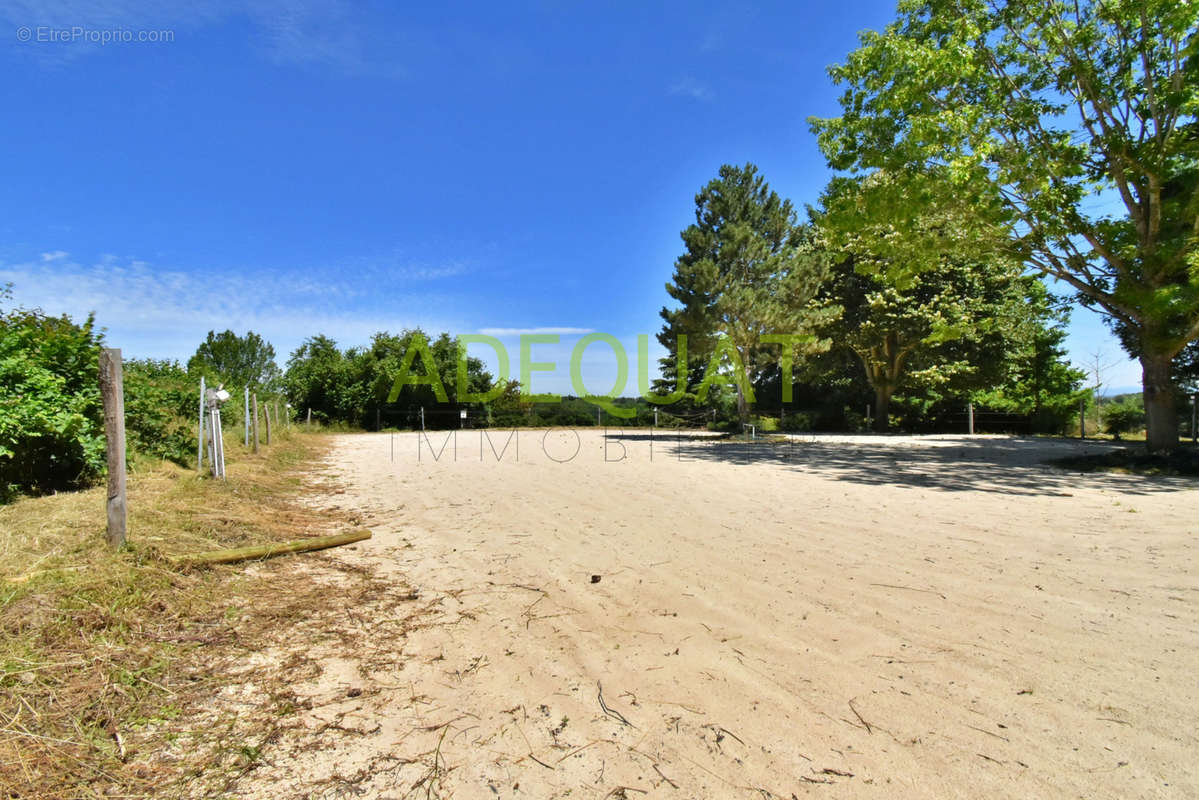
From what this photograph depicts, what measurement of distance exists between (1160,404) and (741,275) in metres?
9.95

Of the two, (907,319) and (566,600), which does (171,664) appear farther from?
(907,319)

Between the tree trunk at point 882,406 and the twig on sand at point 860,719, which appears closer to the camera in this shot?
the twig on sand at point 860,719

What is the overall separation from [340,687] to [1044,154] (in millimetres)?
12127

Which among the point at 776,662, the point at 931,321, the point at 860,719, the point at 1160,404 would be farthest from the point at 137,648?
the point at 931,321

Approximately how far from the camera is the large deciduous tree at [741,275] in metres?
15.6

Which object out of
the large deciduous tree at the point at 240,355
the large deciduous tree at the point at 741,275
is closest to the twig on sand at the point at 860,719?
the large deciduous tree at the point at 741,275

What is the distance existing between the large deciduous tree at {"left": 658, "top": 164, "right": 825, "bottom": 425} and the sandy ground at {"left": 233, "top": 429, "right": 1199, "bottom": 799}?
1099 cm

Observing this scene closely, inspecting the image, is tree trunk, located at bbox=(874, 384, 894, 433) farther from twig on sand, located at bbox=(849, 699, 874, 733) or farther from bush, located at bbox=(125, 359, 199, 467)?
bush, located at bbox=(125, 359, 199, 467)

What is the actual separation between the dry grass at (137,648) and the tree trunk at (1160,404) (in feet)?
39.3

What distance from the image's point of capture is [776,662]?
2.35 metres

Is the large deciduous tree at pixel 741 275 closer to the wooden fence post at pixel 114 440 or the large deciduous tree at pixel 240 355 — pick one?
the wooden fence post at pixel 114 440

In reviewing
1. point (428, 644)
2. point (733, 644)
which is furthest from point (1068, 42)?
point (428, 644)

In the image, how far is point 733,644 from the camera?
8.32 ft

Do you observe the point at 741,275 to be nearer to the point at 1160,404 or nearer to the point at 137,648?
the point at 1160,404
